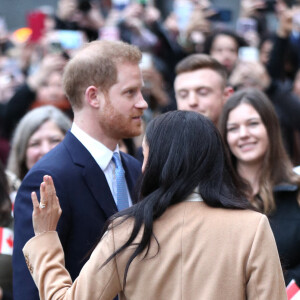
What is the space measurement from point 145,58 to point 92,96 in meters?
3.30

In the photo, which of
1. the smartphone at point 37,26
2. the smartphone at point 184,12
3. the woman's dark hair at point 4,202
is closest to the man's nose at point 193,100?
the woman's dark hair at point 4,202

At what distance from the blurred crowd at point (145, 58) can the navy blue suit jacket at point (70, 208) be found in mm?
850

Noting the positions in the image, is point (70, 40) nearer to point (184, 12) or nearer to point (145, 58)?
point (145, 58)

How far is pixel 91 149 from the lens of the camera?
11.1 feet

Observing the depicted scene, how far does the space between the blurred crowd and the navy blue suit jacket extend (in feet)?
2.79

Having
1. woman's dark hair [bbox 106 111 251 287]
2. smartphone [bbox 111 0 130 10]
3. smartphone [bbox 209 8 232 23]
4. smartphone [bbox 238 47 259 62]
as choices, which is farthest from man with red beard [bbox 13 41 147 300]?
smartphone [bbox 209 8 232 23]

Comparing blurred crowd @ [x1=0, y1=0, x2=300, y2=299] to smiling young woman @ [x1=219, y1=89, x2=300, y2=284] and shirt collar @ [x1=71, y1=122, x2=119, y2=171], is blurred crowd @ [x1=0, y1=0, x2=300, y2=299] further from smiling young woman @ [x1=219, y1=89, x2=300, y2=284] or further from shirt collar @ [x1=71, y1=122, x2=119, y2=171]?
shirt collar @ [x1=71, y1=122, x2=119, y2=171]

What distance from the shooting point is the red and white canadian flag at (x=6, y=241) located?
3.91m

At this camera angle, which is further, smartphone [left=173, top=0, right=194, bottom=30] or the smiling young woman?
smartphone [left=173, top=0, right=194, bottom=30]

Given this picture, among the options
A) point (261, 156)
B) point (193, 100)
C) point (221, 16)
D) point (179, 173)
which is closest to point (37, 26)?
point (221, 16)

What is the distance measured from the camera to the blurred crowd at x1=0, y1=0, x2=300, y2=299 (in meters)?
5.06

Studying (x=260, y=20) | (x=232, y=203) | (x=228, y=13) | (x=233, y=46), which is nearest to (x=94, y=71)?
(x=232, y=203)

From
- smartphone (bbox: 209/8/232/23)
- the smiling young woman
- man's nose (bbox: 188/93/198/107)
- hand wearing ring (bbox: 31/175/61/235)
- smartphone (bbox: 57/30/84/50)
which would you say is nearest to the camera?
hand wearing ring (bbox: 31/175/61/235)

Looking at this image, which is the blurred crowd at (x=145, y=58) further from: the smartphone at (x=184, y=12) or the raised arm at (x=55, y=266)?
the raised arm at (x=55, y=266)
